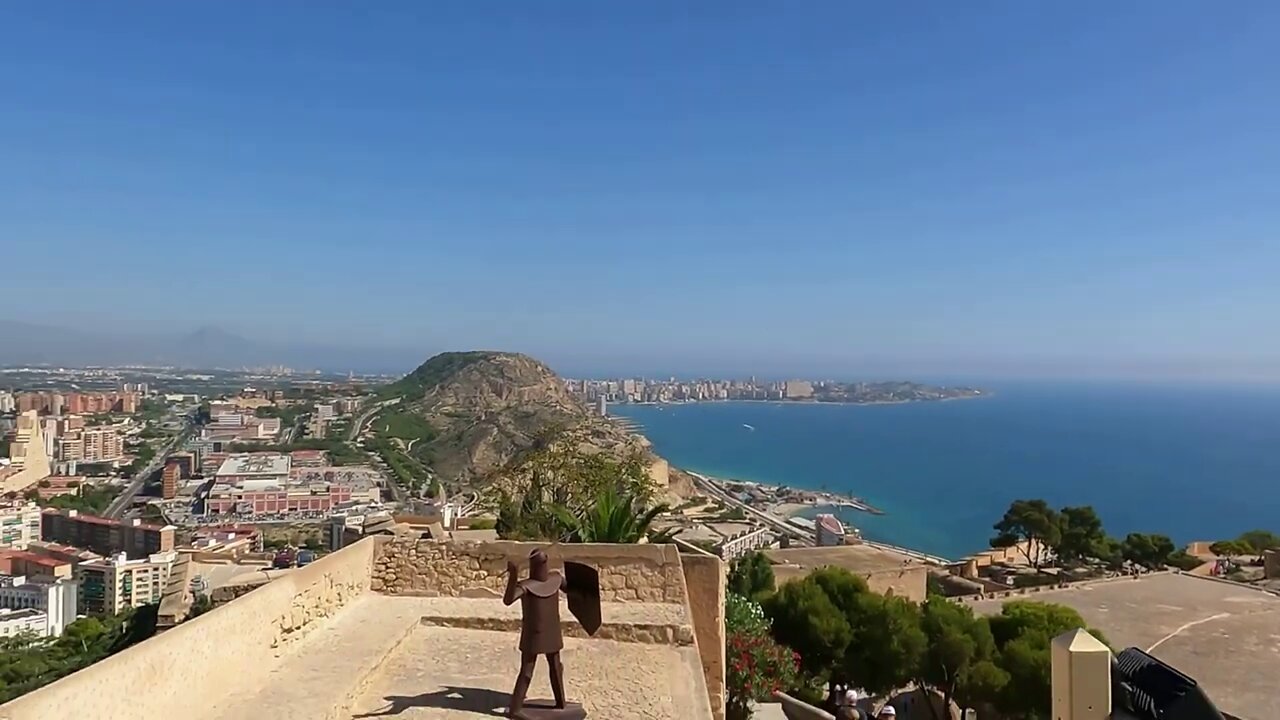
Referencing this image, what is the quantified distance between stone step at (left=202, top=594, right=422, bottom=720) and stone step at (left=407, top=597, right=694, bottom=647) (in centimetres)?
28

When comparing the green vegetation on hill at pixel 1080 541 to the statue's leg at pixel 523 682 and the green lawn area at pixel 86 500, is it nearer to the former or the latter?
the statue's leg at pixel 523 682

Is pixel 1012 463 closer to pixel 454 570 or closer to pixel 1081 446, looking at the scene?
pixel 1081 446

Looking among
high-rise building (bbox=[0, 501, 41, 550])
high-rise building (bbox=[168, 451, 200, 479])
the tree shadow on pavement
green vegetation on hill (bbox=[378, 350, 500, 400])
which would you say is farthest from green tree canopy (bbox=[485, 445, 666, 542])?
green vegetation on hill (bbox=[378, 350, 500, 400])

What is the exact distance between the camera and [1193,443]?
132 metres

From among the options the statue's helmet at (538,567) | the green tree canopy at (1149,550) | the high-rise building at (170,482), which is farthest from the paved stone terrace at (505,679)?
the high-rise building at (170,482)

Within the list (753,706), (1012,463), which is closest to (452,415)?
(1012,463)

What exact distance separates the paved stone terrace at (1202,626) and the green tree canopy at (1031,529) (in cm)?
633

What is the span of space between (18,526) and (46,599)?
69.2 feet

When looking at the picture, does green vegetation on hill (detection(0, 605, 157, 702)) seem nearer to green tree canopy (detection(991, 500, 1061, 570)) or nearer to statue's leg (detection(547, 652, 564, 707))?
statue's leg (detection(547, 652, 564, 707))

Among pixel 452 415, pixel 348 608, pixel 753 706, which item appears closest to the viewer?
pixel 348 608

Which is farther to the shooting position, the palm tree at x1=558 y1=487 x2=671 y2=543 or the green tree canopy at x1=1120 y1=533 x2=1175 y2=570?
the green tree canopy at x1=1120 y1=533 x2=1175 y2=570

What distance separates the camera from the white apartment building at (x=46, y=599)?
89.8 feet

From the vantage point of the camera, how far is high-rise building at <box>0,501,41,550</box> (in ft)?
139

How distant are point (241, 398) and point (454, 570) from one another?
128771 mm
